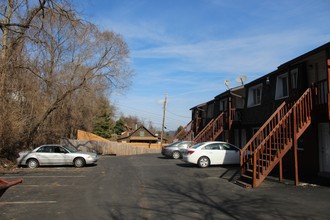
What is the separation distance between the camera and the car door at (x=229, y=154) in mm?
19344

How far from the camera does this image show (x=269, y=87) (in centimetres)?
2014

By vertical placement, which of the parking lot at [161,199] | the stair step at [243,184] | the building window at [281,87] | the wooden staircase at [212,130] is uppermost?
the building window at [281,87]

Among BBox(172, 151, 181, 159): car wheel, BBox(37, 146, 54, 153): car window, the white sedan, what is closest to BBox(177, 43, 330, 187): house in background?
the white sedan

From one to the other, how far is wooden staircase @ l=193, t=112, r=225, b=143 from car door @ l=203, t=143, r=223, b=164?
7.34 meters

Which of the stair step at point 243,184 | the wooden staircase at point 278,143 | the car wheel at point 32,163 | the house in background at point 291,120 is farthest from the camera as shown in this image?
the car wheel at point 32,163

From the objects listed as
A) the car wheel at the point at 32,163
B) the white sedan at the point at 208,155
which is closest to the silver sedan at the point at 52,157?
the car wheel at the point at 32,163

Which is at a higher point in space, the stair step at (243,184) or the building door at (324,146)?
the building door at (324,146)

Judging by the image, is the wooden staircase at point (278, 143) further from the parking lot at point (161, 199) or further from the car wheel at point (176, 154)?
the car wheel at point (176, 154)

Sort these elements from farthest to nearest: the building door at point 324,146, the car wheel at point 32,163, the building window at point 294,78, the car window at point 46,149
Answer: the car window at point 46,149 < the car wheel at point 32,163 < the building window at point 294,78 < the building door at point 324,146

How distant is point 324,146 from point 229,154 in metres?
5.75

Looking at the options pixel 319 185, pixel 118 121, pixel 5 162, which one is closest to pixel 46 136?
pixel 5 162

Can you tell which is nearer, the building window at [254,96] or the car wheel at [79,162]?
the car wheel at [79,162]

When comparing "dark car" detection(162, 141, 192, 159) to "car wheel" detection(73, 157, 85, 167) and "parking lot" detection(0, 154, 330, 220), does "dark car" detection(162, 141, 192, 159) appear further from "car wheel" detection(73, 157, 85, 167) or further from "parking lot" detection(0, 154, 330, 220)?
"parking lot" detection(0, 154, 330, 220)

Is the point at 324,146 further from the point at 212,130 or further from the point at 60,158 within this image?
the point at 60,158
